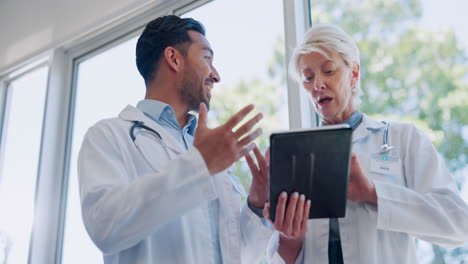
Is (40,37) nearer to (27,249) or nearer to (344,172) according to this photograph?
(27,249)

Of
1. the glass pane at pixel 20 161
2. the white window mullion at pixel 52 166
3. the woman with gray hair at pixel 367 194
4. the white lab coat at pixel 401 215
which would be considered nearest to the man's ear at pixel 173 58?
the woman with gray hair at pixel 367 194

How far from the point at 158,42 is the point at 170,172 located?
2.39 ft

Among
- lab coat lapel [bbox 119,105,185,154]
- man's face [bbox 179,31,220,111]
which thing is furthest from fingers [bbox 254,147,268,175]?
man's face [bbox 179,31,220,111]

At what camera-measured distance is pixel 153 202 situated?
1.48 meters

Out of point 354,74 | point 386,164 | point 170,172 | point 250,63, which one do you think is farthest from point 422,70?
point 170,172

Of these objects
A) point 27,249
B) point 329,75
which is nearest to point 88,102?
point 27,249

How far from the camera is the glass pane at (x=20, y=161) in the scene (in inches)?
145

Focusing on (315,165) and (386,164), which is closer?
(315,165)

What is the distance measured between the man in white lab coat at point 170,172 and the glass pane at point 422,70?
0.75 m

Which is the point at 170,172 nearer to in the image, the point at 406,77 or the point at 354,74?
the point at 354,74

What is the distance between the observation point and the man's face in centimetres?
200

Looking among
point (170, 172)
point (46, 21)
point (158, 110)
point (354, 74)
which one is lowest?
point (170, 172)

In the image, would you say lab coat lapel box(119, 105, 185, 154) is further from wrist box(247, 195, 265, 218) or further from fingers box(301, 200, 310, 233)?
fingers box(301, 200, 310, 233)

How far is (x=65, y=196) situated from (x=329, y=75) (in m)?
2.19
